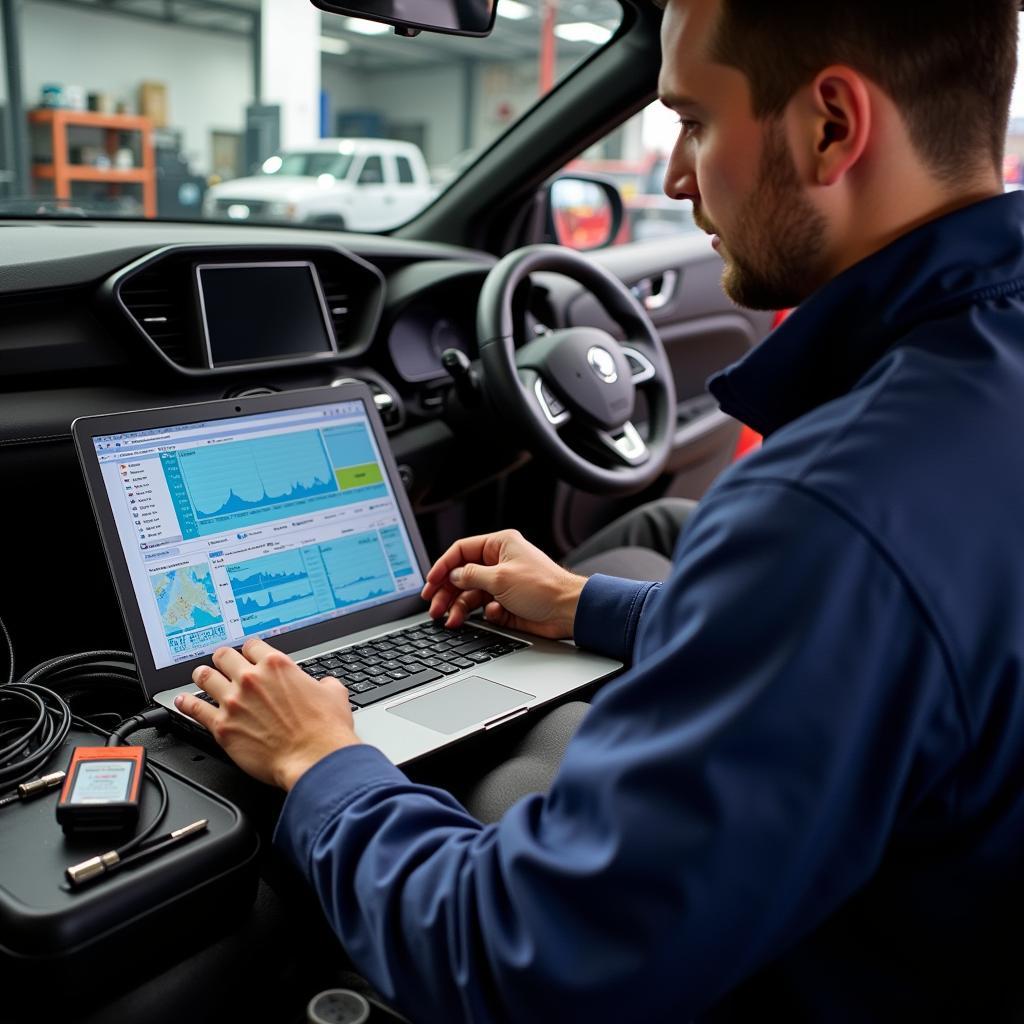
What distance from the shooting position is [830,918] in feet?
2.26

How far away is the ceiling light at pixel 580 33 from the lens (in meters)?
1.95

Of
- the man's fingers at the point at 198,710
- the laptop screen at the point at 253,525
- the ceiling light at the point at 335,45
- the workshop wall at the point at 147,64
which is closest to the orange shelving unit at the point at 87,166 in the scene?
the workshop wall at the point at 147,64

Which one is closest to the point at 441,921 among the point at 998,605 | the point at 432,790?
the point at 432,790

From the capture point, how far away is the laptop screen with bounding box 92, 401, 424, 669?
1.13m

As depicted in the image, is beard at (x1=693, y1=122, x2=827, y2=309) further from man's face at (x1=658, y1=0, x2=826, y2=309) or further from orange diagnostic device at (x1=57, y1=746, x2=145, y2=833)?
orange diagnostic device at (x1=57, y1=746, x2=145, y2=833)

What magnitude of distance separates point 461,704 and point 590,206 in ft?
6.10

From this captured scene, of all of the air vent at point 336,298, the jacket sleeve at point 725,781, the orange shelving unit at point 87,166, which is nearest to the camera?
the jacket sleeve at point 725,781

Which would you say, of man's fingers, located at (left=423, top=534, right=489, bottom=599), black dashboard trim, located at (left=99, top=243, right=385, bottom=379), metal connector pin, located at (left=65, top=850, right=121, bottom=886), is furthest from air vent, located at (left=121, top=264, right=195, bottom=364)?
metal connector pin, located at (left=65, top=850, right=121, bottom=886)

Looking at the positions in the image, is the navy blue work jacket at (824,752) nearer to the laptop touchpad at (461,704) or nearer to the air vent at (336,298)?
the laptop touchpad at (461,704)

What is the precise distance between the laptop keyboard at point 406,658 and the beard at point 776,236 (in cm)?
56

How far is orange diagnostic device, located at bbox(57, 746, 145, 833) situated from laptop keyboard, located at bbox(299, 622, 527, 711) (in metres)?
0.26

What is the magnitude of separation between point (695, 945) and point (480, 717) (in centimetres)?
51

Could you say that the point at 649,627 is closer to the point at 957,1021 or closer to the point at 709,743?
the point at 709,743

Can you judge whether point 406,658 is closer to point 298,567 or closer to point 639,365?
point 298,567
